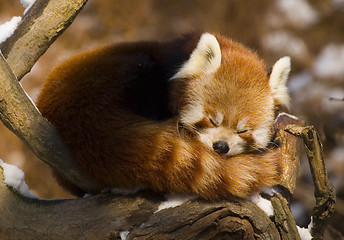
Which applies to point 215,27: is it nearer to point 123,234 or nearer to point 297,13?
point 297,13

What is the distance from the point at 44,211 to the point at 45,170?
140 inches

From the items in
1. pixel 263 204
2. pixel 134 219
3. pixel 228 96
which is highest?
pixel 228 96

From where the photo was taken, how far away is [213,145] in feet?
7.07

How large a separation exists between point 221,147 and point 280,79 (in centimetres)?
65

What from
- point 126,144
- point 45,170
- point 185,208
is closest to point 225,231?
point 185,208

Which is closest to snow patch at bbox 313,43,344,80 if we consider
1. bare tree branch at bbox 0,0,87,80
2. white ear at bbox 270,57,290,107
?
white ear at bbox 270,57,290,107

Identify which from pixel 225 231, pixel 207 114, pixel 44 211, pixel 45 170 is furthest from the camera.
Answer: pixel 45 170

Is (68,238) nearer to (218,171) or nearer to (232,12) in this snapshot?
(218,171)

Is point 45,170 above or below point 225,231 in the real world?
below

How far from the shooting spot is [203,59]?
2436 mm

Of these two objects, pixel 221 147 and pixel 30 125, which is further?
pixel 221 147

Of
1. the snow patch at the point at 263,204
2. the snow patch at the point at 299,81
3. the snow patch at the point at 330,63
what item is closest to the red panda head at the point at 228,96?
the snow patch at the point at 263,204

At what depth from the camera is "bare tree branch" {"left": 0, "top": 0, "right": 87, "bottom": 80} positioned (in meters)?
2.30

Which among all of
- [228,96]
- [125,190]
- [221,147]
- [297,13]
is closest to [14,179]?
[125,190]
